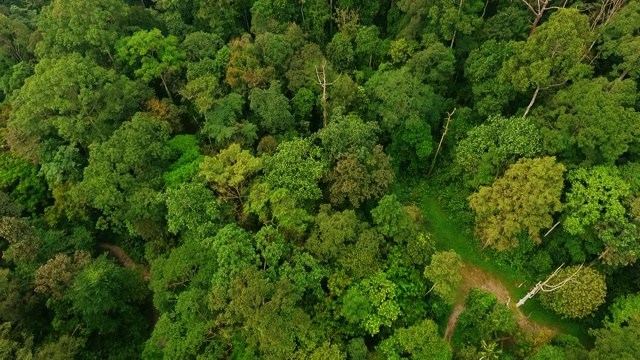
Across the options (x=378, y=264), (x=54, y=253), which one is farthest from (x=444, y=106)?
→ (x=54, y=253)

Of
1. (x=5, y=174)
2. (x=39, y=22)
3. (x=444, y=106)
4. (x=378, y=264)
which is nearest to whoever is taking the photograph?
(x=378, y=264)

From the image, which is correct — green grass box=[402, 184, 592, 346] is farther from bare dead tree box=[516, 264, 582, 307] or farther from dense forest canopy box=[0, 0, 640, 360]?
bare dead tree box=[516, 264, 582, 307]

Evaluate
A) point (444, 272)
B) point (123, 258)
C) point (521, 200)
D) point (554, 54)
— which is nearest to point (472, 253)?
point (521, 200)

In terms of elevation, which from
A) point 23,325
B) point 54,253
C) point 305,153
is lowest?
point 23,325

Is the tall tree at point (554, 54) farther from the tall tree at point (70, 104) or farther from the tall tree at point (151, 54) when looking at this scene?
the tall tree at point (70, 104)

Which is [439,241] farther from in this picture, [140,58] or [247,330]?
[140,58]

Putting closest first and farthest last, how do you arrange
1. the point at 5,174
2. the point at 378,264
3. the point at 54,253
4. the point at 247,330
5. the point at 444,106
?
the point at 247,330 < the point at 378,264 < the point at 54,253 < the point at 5,174 < the point at 444,106
